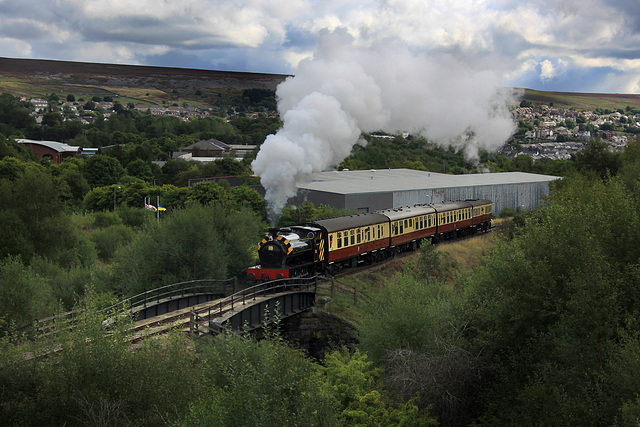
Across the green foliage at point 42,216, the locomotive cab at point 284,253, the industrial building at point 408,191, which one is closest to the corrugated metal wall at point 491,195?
the industrial building at point 408,191

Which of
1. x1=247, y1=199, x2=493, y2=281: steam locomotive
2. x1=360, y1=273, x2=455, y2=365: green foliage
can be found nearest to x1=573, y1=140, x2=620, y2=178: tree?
x1=247, y1=199, x2=493, y2=281: steam locomotive

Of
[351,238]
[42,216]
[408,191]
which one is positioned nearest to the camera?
[351,238]

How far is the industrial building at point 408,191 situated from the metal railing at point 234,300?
2332 centimetres

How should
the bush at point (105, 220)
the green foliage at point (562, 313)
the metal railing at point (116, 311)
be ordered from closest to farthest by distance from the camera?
the green foliage at point (562, 313), the metal railing at point (116, 311), the bush at point (105, 220)

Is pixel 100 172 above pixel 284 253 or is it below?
above

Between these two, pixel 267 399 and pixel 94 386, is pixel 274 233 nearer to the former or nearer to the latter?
pixel 94 386

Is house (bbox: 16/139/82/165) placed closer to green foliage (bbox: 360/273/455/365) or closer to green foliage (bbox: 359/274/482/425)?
green foliage (bbox: 360/273/455/365)

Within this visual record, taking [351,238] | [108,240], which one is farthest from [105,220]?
[351,238]

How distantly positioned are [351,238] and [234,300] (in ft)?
37.0

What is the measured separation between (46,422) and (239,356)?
4916mm

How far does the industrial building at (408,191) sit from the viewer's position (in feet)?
174

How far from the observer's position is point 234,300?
24.4 meters

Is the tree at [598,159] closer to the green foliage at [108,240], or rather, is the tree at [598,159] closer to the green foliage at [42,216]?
the green foliage at [108,240]

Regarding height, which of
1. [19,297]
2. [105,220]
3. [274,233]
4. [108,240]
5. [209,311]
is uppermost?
[274,233]
